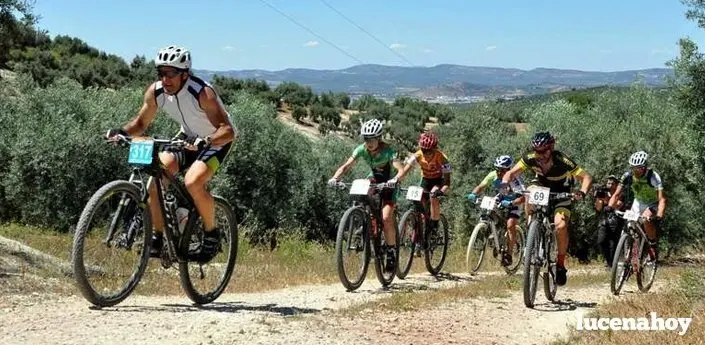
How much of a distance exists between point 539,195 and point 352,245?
259 centimetres

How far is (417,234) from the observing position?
12.1 meters

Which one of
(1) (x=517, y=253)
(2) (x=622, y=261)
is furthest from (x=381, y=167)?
(1) (x=517, y=253)

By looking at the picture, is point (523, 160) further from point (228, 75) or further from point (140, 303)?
point (228, 75)

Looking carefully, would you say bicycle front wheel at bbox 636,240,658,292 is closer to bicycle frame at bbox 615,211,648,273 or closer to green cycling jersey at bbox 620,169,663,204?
bicycle frame at bbox 615,211,648,273

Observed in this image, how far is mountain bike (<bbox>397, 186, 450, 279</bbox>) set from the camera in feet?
38.7

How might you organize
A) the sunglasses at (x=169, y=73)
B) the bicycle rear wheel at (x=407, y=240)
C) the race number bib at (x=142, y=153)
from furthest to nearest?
the bicycle rear wheel at (x=407, y=240)
the sunglasses at (x=169, y=73)
the race number bib at (x=142, y=153)

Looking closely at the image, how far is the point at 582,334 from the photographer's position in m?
7.42

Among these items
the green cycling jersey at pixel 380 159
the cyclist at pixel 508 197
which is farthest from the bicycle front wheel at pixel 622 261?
the green cycling jersey at pixel 380 159

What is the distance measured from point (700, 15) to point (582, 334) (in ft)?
55.1

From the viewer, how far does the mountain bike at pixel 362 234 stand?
9.68 meters

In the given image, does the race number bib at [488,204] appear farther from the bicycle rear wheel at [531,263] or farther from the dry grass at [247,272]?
the bicycle rear wheel at [531,263]

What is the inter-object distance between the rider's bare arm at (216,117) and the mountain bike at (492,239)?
7.85m

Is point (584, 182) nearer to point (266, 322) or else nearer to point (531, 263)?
point (531, 263)

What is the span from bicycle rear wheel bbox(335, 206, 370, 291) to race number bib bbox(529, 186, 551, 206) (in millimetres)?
2244
